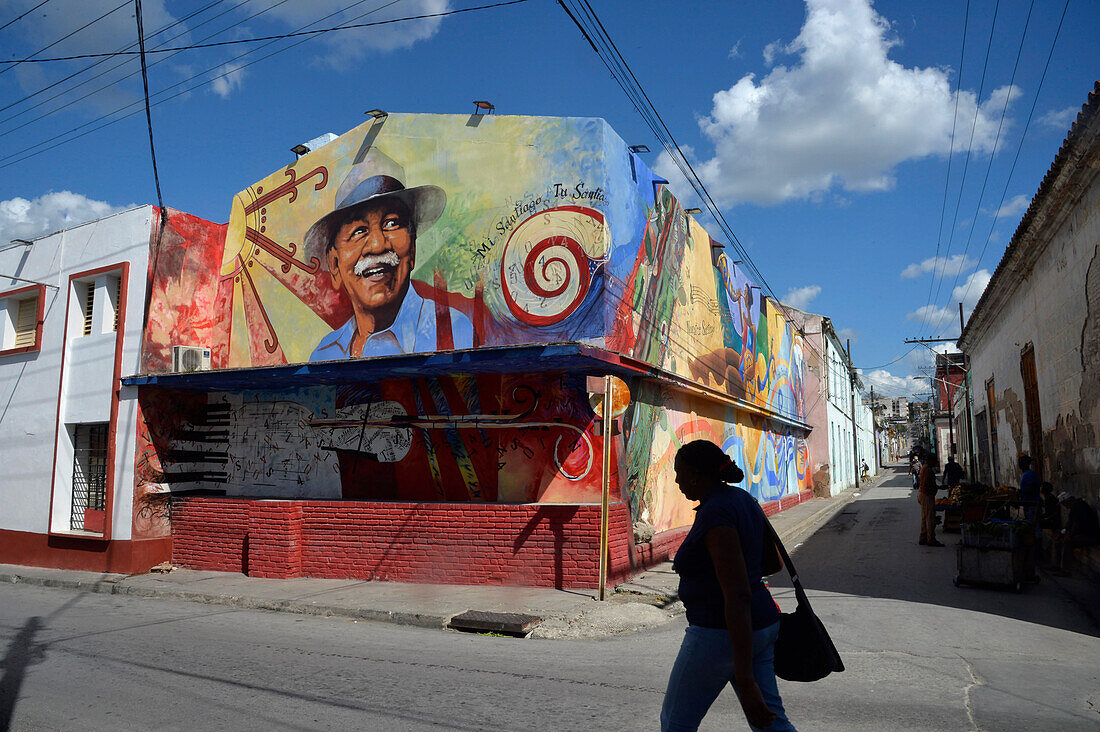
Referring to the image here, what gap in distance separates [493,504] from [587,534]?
1.52 metres

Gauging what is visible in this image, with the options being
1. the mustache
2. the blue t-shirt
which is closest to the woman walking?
the blue t-shirt

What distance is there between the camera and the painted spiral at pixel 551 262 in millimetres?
11656

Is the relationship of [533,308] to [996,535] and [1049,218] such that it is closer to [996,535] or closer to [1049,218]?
[996,535]

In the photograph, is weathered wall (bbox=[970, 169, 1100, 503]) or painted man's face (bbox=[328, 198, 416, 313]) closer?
weathered wall (bbox=[970, 169, 1100, 503])

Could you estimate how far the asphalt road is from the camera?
5301 millimetres

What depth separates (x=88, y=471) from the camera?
597 inches

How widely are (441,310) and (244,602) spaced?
5.34 m

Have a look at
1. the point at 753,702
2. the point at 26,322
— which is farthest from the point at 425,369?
the point at 26,322

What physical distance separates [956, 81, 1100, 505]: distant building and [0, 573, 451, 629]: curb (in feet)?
32.1

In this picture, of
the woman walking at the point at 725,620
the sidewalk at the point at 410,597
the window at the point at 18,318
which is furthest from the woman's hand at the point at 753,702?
the window at the point at 18,318

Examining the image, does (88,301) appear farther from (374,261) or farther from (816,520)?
(816,520)

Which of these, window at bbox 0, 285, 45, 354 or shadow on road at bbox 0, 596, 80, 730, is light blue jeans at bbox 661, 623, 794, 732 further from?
window at bbox 0, 285, 45, 354

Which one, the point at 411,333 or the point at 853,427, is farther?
the point at 853,427

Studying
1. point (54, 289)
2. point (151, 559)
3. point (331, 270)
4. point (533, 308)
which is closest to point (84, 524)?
point (151, 559)
